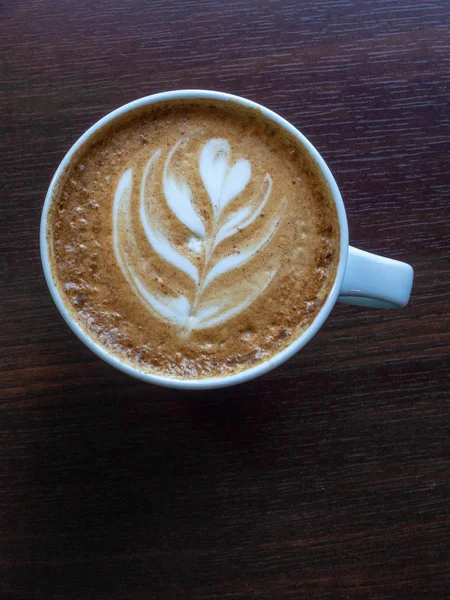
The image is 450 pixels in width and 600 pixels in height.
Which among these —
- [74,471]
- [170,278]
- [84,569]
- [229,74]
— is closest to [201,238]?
[170,278]

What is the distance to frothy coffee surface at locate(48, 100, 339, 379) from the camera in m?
0.95

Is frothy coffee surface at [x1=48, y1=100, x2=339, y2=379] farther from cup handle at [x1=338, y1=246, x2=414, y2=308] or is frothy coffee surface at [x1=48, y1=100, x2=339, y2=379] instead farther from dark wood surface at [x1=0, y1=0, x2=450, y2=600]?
dark wood surface at [x1=0, y1=0, x2=450, y2=600]

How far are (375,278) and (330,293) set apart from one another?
0.24 ft

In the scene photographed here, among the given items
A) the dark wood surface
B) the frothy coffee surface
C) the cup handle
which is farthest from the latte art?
the dark wood surface

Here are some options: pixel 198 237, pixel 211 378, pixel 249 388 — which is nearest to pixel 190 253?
pixel 198 237

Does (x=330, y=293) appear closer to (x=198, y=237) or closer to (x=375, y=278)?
(x=375, y=278)

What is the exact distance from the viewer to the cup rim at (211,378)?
92 centimetres

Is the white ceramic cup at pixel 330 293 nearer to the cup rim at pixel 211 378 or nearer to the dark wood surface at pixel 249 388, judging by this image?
the cup rim at pixel 211 378

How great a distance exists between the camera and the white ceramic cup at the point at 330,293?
0.92 m

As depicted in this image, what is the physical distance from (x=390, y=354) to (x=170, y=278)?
462 mm

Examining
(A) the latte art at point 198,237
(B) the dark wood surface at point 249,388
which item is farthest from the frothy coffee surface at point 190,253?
(B) the dark wood surface at point 249,388

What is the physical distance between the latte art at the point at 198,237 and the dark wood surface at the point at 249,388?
0.82ft

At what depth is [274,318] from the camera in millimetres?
958

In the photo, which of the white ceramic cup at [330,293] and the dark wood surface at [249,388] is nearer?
the white ceramic cup at [330,293]
